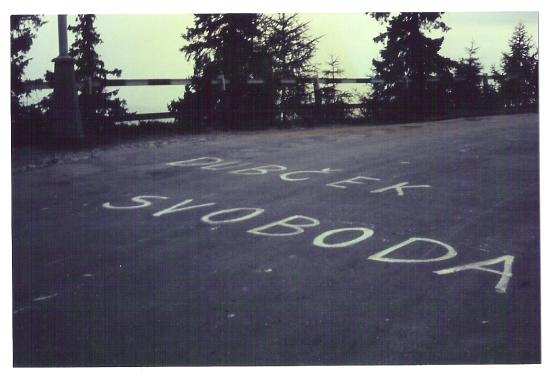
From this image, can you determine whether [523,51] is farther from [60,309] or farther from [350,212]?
[60,309]

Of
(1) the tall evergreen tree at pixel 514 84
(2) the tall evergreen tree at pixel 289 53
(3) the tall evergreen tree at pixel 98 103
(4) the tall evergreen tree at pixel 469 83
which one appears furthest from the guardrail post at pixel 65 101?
(4) the tall evergreen tree at pixel 469 83

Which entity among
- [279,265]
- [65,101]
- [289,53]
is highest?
[289,53]

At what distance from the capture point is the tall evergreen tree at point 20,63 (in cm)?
871

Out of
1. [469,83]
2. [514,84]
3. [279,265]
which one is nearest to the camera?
[279,265]

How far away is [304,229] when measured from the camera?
512 centimetres

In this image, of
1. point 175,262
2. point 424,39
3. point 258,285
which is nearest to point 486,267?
point 258,285

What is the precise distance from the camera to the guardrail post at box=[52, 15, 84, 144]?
34.4ft

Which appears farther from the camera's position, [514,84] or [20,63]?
[514,84]

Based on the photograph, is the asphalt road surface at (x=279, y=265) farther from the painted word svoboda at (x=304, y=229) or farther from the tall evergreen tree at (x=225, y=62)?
the tall evergreen tree at (x=225, y=62)

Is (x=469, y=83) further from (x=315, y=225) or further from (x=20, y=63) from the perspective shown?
(x=315, y=225)

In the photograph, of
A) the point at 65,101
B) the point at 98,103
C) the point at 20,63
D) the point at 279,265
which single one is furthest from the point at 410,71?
the point at 279,265

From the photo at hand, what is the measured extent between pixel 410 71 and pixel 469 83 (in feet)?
7.29

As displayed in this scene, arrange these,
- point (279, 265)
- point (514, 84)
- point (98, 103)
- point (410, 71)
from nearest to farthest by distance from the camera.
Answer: point (279, 265) < point (98, 103) < point (514, 84) < point (410, 71)

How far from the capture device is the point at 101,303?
Answer: 12.2ft
